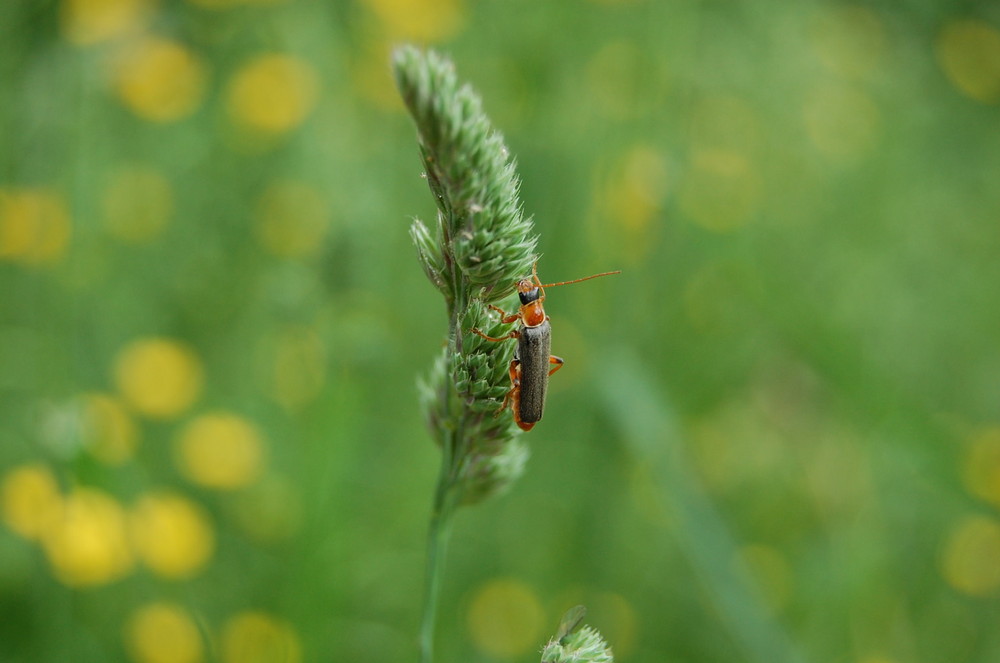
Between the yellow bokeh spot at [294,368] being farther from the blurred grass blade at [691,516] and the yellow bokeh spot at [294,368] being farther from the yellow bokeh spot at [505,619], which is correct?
the blurred grass blade at [691,516]

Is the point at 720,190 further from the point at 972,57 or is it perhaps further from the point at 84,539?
the point at 84,539

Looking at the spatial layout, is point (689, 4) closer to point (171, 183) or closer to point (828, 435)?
point (828, 435)

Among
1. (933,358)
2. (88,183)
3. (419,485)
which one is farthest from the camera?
(933,358)

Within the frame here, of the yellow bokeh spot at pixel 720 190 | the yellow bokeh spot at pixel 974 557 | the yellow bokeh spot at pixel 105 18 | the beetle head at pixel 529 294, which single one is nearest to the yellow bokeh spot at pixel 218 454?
the yellow bokeh spot at pixel 105 18

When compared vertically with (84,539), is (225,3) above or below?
above

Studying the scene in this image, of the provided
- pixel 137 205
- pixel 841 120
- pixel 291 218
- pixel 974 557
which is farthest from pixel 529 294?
pixel 841 120

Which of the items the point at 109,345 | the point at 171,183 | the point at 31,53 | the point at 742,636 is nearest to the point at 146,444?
the point at 109,345

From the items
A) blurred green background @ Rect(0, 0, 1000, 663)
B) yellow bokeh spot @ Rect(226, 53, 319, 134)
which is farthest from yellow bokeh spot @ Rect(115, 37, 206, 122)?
yellow bokeh spot @ Rect(226, 53, 319, 134)

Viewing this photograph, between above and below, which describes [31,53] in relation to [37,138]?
above
